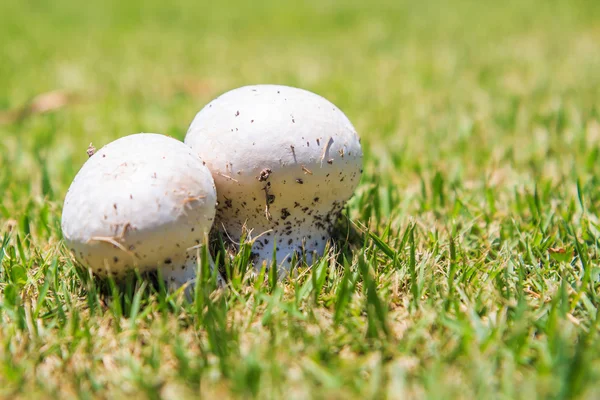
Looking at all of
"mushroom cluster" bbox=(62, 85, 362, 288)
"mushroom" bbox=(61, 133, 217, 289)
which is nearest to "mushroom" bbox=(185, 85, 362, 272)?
"mushroom cluster" bbox=(62, 85, 362, 288)

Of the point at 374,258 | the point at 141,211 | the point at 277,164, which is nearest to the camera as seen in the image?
the point at 141,211

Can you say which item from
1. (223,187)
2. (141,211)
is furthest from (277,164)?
(141,211)

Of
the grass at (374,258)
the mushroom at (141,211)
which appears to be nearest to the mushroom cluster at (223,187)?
the mushroom at (141,211)

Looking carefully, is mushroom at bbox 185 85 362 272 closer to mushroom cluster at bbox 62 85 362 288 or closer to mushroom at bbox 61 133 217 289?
mushroom cluster at bbox 62 85 362 288

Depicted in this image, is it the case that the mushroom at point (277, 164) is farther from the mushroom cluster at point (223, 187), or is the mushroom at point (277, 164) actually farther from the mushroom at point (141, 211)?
the mushroom at point (141, 211)

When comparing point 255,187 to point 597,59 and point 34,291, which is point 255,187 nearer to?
point 34,291

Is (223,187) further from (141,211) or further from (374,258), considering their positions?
(374,258)
